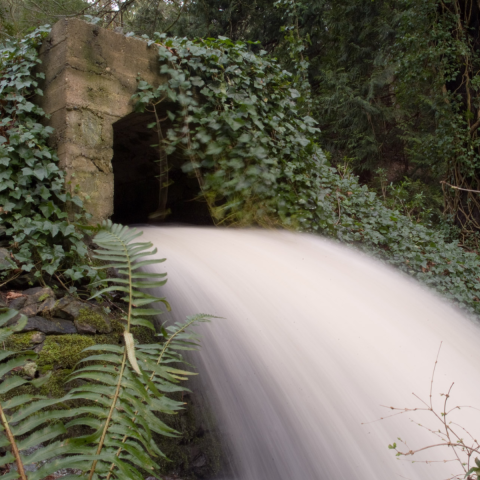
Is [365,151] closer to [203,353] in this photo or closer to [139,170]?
[139,170]

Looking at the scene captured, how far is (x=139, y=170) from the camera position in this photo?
5086mm

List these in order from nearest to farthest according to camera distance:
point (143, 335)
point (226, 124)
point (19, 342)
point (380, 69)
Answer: point (19, 342) → point (143, 335) → point (226, 124) → point (380, 69)

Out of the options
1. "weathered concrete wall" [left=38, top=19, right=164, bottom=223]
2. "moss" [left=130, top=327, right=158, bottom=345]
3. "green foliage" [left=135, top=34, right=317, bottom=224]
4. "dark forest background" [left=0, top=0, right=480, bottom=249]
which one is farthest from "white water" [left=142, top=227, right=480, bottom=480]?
"dark forest background" [left=0, top=0, right=480, bottom=249]

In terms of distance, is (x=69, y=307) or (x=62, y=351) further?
(x=69, y=307)

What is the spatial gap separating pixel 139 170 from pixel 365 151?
5.51 m

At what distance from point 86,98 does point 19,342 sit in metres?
1.83

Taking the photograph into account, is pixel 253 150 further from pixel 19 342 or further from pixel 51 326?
pixel 19 342

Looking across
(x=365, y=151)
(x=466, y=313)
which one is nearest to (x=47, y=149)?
(x=466, y=313)

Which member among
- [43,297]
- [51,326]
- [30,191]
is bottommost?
[51,326]

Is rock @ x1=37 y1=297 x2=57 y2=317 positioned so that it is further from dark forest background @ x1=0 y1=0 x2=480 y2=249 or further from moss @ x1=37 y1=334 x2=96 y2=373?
dark forest background @ x1=0 y1=0 x2=480 y2=249

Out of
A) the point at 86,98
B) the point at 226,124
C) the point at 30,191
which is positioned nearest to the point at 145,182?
the point at 226,124

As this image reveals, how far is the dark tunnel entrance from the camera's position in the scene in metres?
4.30

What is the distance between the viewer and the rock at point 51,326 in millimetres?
2346

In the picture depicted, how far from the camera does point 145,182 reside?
5266 mm
